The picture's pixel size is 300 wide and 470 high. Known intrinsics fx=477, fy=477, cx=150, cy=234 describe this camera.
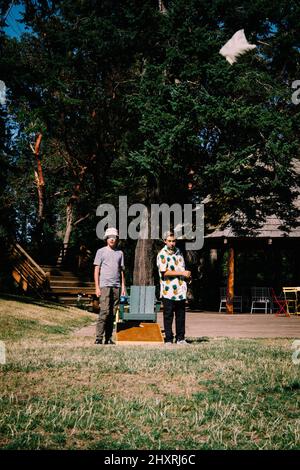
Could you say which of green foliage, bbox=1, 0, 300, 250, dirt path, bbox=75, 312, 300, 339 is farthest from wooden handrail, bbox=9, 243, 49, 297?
dirt path, bbox=75, 312, 300, 339

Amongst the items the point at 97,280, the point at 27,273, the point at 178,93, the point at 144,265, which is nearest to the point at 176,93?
the point at 178,93

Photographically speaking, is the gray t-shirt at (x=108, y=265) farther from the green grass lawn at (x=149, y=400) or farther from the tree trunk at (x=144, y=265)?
the tree trunk at (x=144, y=265)

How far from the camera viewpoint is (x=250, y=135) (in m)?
18.0

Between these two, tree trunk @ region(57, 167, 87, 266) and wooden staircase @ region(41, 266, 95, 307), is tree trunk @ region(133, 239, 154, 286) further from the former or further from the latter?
tree trunk @ region(57, 167, 87, 266)

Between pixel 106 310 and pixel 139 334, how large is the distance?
1.50 metres

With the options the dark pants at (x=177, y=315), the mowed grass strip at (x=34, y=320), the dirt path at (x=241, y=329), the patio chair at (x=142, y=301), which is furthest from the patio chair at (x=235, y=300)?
the dark pants at (x=177, y=315)

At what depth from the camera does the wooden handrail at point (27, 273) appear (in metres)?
20.0

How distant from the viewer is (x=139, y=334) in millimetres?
9891

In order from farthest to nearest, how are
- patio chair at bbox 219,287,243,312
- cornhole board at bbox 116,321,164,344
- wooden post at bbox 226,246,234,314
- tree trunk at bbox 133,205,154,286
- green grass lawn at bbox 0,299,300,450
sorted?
patio chair at bbox 219,287,243,312, wooden post at bbox 226,246,234,314, tree trunk at bbox 133,205,154,286, cornhole board at bbox 116,321,164,344, green grass lawn at bbox 0,299,300,450

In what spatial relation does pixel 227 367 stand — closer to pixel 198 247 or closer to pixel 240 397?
pixel 240 397

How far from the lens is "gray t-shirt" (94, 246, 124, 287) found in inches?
347

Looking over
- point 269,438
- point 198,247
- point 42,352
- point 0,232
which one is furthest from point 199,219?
point 0,232

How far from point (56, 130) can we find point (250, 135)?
27.0ft

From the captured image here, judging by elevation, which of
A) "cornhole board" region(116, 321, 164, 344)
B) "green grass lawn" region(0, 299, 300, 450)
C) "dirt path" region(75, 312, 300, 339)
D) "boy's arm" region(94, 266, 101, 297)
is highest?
"boy's arm" region(94, 266, 101, 297)
